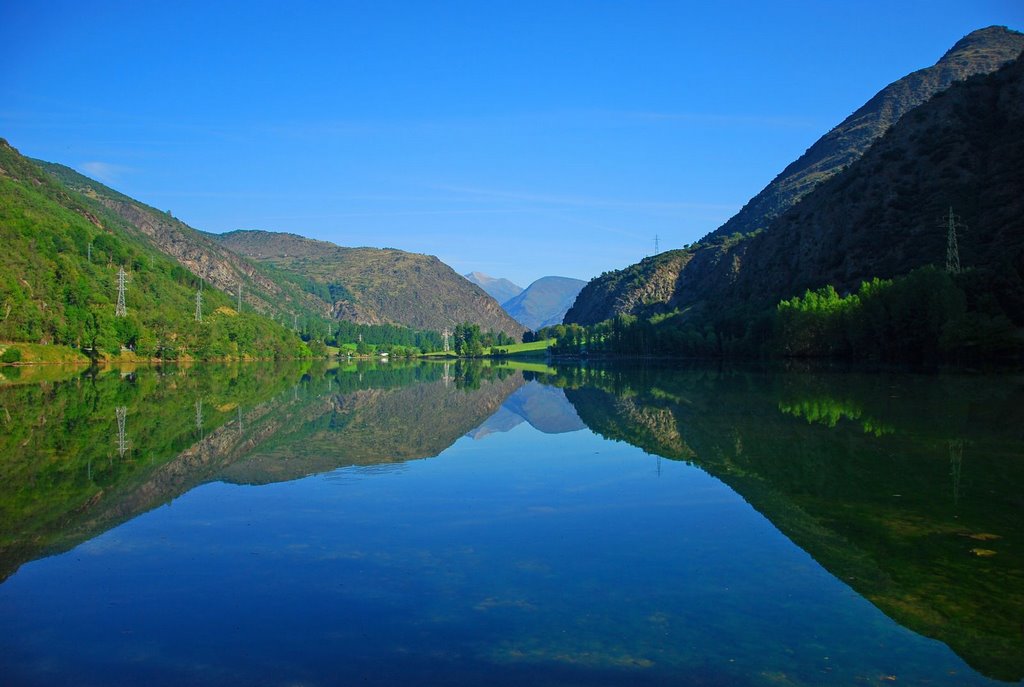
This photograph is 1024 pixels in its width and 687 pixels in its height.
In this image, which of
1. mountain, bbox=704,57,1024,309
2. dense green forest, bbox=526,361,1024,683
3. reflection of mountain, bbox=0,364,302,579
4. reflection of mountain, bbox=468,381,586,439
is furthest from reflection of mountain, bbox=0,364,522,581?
mountain, bbox=704,57,1024,309

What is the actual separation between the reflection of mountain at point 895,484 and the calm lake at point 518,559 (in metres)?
0.07

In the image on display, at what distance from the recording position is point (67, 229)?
484 feet

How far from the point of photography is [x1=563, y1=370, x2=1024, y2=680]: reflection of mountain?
9586 millimetres

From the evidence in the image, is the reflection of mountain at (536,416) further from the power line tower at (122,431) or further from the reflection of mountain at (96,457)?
the power line tower at (122,431)

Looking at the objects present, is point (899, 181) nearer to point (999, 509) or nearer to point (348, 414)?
point (348, 414)

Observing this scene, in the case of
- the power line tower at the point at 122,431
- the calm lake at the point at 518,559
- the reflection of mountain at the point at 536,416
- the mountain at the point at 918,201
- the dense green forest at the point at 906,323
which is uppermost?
the mountain at the point at 918,201

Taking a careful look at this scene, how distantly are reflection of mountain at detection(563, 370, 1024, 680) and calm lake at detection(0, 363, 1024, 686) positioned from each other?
7 centimetres

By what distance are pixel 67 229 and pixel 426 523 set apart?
520 ft

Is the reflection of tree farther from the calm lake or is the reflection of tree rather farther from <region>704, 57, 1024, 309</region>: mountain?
<region>704, 57, 1024, 309</region>: mountain

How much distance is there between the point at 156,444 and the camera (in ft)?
78.5

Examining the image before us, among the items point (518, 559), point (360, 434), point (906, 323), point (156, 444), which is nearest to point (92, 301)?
point (360, 434)

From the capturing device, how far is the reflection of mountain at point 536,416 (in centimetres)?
3231

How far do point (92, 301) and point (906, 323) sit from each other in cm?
10581

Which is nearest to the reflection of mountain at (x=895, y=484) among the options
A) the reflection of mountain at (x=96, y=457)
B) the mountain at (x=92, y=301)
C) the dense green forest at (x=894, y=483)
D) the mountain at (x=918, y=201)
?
Result: the dense green forest at (x=894, y=483)
